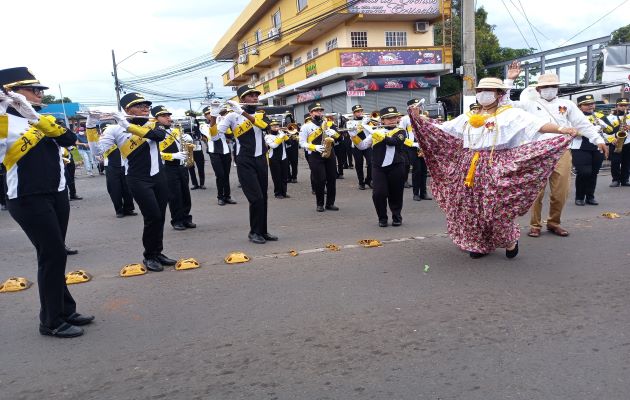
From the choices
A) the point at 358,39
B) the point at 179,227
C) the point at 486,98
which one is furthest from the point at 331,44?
the point at 486,98

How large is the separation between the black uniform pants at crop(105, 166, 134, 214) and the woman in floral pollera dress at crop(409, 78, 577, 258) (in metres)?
6.38

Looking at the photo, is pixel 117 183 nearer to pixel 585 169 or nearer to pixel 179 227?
pixel 179 227

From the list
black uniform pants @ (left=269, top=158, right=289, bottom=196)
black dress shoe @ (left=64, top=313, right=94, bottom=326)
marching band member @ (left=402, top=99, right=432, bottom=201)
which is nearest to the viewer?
black dress shoe @ (left=64, top=313, right=94, bottom=326)

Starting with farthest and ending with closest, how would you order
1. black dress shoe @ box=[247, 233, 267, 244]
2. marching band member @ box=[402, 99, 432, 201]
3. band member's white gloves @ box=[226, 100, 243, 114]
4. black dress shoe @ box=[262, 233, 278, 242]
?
marching band member @ box=[402, 99, 432, 201] < black dress shoe @ box=[262, 233, 278, 242] < black dress shoe @ box=[247, 233, 267, 244] < band member's white gloves @ box=[226, 100, 243, 114]

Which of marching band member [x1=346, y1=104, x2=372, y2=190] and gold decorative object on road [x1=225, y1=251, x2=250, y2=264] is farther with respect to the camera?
marching band member [x1=346, y1=104, x2=372, y2=190]

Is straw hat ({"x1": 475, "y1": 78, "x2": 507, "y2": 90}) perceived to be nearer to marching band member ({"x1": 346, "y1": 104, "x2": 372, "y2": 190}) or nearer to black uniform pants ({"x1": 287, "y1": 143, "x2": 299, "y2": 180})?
marching band member ({"x1": 346, "y1": 104, "x2": 372, "y2": 190})

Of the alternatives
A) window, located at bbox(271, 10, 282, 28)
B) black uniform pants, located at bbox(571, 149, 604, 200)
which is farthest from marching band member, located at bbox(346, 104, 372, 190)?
window, located at bbox(271, 10, 282, 28)

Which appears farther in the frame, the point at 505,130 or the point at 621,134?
the point at 621,134

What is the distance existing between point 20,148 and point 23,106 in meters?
0.37

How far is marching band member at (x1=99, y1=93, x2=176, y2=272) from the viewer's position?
5.71m

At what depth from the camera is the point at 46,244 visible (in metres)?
3.95

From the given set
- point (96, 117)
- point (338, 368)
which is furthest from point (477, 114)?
point (96, 117)

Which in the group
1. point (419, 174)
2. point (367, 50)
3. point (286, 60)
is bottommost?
point (419, 174)

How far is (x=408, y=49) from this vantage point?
93.3ft
